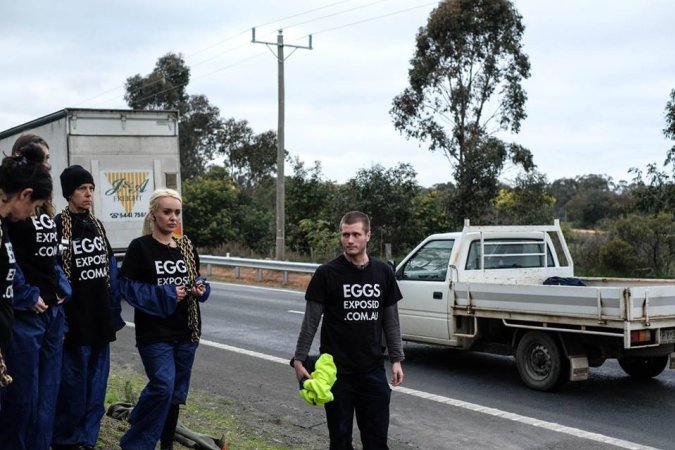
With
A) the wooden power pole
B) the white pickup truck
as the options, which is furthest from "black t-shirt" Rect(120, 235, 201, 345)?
the wooden power pole

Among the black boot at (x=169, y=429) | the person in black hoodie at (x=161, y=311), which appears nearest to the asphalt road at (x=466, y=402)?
the black boot at (x=169, y=429)

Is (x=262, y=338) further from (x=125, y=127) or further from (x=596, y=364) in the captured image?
(x=125, y=127)

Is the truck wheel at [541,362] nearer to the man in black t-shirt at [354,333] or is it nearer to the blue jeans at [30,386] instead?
the man in black t-shirt at [354,333]

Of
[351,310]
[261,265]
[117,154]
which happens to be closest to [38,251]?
[351,310]

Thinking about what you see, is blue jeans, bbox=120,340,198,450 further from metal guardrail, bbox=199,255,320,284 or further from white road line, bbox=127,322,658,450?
metal guardrail, bbox=199,255,320,284

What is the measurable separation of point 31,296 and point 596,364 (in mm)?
6390

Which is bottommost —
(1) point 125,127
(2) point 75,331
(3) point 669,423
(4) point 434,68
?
(3) point 669,423

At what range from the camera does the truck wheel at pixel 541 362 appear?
888 cm

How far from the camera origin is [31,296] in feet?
15.6

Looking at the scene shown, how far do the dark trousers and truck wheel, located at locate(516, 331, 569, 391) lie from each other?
420cm

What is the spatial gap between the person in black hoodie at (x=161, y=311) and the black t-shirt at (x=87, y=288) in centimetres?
17

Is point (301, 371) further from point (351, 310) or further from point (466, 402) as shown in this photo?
point (466, 402)

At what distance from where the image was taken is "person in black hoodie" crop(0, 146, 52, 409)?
4.09 meters

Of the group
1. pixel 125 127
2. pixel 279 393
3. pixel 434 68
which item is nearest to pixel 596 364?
pixel 279 393
